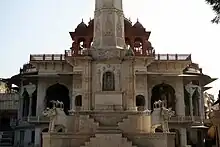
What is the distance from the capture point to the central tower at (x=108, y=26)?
80.7ft

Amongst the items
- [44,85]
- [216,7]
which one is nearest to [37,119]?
[44,85]

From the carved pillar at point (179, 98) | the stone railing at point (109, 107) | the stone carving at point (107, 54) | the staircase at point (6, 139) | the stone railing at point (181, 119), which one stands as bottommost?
the staircase at point (6, 139)

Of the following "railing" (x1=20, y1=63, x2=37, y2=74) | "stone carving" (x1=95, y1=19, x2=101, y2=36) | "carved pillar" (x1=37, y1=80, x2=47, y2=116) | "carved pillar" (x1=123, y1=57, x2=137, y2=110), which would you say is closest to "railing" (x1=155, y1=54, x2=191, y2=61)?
"carved pillar" (x1=37, y1=80, x2=47, y2=116)

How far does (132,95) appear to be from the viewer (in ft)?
77.5

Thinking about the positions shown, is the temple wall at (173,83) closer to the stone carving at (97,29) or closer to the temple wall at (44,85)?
the temple wall at (44,85)

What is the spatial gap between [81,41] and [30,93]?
8.57m

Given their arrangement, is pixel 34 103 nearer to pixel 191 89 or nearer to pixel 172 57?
pixel 172 57

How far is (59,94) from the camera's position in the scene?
42.0 metres

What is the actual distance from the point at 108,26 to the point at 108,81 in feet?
13.5

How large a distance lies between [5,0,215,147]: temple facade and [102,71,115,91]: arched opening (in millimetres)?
21

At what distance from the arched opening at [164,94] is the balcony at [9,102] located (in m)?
22.0

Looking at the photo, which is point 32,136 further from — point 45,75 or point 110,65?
point 110,65

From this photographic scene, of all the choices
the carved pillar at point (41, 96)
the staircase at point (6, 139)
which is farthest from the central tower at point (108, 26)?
the staircase at point (6, 139)

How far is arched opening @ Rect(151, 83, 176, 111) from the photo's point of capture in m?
39.7
